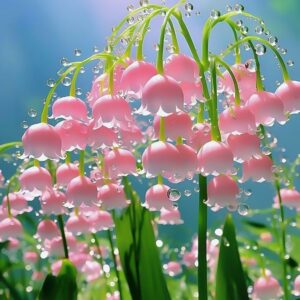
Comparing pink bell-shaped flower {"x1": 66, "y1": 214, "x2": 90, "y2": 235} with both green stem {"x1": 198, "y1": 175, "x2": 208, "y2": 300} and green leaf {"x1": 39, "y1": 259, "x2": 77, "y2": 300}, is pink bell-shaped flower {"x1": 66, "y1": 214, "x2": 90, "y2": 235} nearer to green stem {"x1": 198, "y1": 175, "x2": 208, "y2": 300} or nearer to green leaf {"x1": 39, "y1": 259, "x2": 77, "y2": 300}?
green leaf {"x1": 39, "y1": 259, "x2": 77, "y2": 300}

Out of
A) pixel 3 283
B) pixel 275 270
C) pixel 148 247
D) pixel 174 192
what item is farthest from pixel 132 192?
pixel 275 270

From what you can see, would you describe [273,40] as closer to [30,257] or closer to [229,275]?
[229,275]

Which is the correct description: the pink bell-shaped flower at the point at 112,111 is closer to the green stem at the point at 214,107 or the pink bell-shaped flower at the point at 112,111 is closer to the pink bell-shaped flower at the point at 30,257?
the green stem at the point at 214,107

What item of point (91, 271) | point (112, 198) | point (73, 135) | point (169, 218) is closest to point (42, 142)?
point (73, 135)

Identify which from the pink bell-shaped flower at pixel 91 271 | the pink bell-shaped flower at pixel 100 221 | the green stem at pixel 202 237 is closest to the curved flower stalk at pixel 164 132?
the green stem at pixel 202 237

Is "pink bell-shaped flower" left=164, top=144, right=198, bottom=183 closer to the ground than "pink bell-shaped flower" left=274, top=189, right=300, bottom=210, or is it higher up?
higher up

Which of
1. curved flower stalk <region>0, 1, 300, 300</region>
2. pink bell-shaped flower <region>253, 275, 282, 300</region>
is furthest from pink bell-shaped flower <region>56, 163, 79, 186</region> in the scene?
pink bell-shaped flower <region>253, 275, 282, 300</region>

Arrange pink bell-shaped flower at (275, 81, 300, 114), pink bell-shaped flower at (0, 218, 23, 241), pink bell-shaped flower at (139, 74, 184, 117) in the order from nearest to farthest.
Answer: pink bell-shaped flower at (139, 74, 184, 117), pink bell-shaped flower at (275, 81, 300, 114), pink bell-shaped flower at (0, 218, 23, 241)
